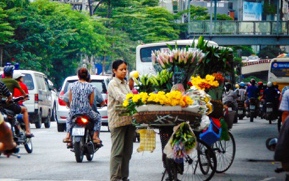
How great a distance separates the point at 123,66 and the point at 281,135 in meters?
5.67

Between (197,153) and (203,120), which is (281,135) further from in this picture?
(197,153)

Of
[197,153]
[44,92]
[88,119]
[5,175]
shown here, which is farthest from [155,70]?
Answer: [44,92]

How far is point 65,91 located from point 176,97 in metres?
17.2

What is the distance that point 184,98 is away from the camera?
42.8 ft

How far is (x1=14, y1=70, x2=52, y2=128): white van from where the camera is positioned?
33062 mm

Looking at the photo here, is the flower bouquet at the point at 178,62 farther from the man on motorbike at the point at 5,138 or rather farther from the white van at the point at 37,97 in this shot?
the white van at the point at 37,97

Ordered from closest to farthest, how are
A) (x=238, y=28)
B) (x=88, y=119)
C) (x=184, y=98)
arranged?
(x=184, y=98) < (x=88, y=119) < (x=238, y=28)

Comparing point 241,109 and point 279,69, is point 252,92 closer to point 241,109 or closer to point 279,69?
point 241,109

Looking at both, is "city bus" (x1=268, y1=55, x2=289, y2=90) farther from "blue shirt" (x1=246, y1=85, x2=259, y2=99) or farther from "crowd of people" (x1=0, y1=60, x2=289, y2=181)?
"crowd of people" (x1=0, y1=60, x2=289, y2=181)

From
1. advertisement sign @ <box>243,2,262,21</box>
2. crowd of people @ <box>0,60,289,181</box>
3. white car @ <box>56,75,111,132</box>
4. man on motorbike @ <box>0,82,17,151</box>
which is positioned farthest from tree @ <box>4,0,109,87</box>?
advertisement sign @ <box>243,2,262,21</box>

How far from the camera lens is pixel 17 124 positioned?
20438mm

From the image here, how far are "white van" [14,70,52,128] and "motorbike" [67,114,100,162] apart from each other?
13088 millimetres

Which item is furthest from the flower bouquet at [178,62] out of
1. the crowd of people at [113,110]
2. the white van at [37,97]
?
the white van at [37,97]

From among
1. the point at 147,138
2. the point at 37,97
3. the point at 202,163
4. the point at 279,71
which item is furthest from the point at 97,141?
the point at 279,71
